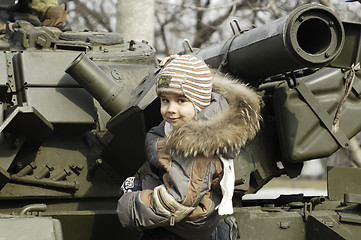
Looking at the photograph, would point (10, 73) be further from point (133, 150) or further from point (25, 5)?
point (25, 5)

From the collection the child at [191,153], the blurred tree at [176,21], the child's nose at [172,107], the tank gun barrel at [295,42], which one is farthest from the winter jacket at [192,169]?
the blurred tree at [176,21]

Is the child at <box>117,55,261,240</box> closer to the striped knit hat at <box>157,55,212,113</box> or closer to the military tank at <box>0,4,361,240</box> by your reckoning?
the striped knit hat at <box>157,55,212,113</box>

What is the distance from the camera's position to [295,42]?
4.96 m

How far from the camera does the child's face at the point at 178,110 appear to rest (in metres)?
4.21

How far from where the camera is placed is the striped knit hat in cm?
419

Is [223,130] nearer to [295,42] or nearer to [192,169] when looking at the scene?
[192,169]

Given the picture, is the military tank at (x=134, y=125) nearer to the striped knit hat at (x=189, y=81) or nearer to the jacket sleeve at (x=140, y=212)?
the striped knit hat at (x=189, y=81)

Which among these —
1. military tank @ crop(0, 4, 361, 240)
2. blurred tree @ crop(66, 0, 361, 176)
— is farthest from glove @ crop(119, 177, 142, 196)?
blurred tree @ crop(66, 0, 361, 176)

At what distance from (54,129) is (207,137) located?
191 centimetres

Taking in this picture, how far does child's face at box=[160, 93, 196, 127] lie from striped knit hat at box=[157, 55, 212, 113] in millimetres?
30

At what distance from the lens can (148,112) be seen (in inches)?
207

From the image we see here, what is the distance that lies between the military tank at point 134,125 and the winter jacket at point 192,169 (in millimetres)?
Result: 915

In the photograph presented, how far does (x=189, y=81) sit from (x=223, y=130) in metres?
0.31

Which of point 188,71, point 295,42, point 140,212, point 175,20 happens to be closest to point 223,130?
point 188,71
